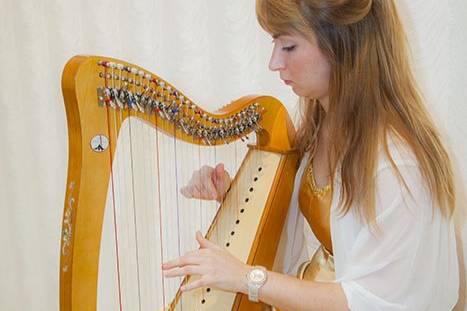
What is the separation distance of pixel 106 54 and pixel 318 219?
2.85 ft

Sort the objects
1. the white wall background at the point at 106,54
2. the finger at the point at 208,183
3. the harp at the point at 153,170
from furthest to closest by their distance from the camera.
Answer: the white wall background at the point at 106,54
the finger at the point at 208,183
the harp at the point at 153,170

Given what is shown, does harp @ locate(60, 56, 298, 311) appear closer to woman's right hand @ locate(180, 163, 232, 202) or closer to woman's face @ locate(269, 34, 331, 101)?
woman's right hand @ locate(180, 163, 232, 202)

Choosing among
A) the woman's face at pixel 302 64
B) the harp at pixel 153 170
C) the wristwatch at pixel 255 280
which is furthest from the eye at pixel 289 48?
the wristwatch at pixel 255 280

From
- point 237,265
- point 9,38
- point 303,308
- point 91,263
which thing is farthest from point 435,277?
point 9,38

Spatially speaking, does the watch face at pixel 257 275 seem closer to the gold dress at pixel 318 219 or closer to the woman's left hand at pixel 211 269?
the woman's left hand at pixel 211 269

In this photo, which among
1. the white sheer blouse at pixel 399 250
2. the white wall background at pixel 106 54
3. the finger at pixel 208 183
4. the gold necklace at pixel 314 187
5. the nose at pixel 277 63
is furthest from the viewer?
the white wall background at pixel 106 54

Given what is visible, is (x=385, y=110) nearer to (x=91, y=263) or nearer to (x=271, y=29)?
(x=271, y=29)

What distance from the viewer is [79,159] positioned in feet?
2.22

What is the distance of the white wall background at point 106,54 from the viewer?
1.36 meters

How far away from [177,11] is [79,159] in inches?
36.8

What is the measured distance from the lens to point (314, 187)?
43.7 inches

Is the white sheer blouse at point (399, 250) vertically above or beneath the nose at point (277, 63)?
beneath

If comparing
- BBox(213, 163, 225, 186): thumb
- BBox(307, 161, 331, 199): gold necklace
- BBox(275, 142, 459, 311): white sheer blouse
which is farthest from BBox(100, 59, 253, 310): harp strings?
BBox(275, 142, 459, 311): white sheer blouse

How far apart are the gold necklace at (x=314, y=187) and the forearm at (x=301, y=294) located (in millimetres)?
221
